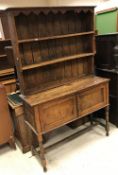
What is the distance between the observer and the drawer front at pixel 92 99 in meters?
2.24

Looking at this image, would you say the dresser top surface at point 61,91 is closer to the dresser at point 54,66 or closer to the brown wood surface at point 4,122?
the dresser at point 54,66

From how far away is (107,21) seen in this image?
13.3ft

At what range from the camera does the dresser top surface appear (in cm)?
196

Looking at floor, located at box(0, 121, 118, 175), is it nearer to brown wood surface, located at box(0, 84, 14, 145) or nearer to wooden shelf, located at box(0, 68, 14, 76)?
brown wood surface, located at box(0, 84, 14, 145)

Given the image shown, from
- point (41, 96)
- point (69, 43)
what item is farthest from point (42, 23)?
point (41, 96)

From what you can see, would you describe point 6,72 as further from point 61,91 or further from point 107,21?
point 107,21

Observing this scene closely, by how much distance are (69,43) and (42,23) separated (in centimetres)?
50

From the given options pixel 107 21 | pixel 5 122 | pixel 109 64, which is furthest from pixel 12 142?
pixel 107 21

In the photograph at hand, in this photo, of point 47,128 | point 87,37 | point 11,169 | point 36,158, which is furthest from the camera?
point 87,37

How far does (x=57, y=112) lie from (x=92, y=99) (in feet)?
1.92

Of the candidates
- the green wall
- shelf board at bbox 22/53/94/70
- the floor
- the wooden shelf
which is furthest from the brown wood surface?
the green wall

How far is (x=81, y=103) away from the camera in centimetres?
224

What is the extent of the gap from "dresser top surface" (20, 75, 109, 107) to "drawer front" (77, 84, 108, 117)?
8 centimetres

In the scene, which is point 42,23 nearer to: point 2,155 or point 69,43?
point 69,43
